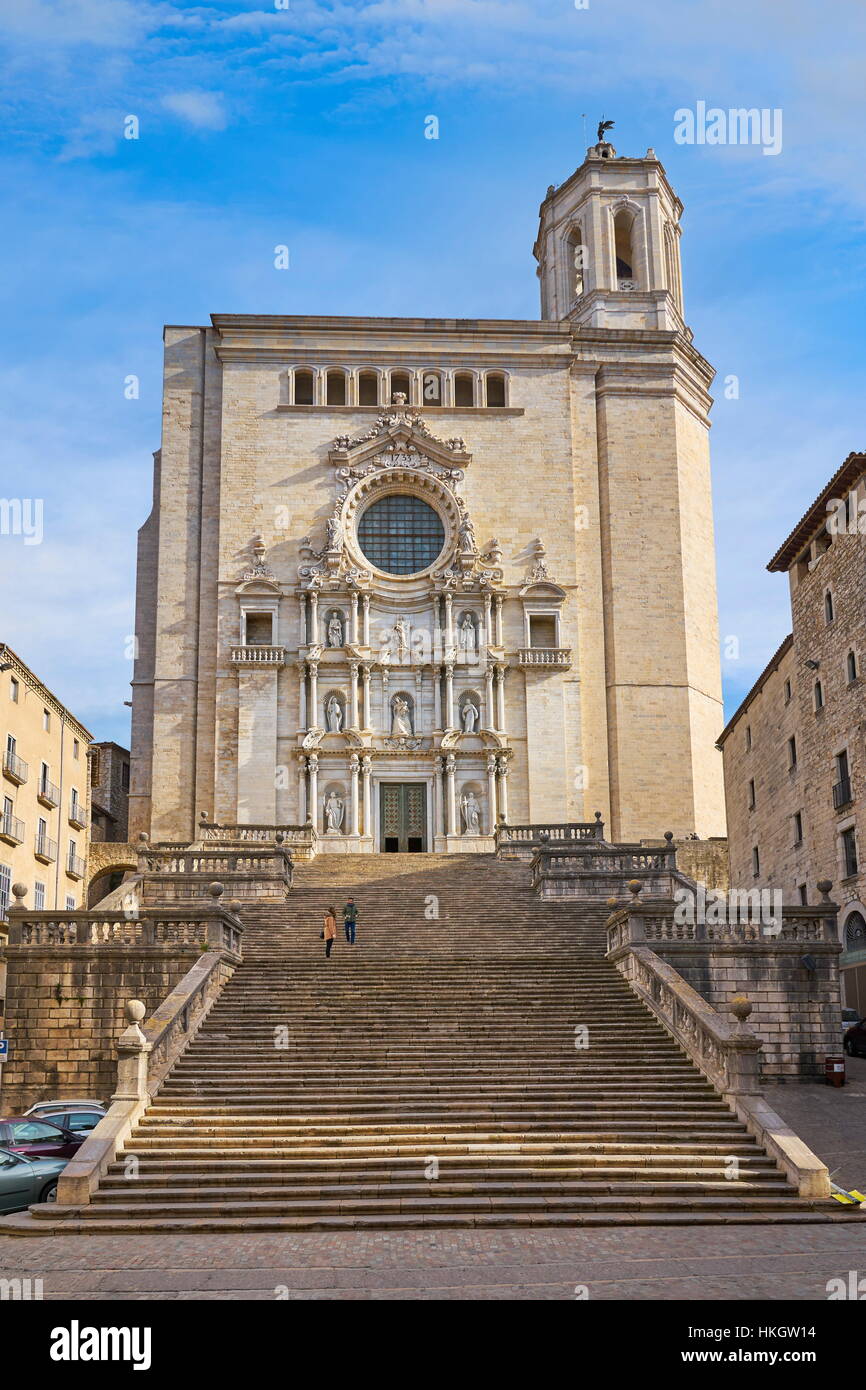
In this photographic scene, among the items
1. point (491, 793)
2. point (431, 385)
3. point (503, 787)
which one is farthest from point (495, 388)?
point (491, 793)

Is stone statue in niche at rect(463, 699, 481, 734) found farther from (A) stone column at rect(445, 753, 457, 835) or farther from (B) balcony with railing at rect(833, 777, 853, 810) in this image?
(B) balcony with railing at rect(833, 777, 853, 810)

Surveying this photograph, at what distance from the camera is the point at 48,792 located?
3794 cm

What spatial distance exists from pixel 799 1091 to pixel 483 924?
23.5ft

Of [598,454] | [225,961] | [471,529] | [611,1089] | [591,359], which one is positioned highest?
[591,359]

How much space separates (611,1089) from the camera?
55.9ft

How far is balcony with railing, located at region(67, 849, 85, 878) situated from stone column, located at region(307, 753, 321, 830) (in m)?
7.21

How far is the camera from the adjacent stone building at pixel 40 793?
34.5 m

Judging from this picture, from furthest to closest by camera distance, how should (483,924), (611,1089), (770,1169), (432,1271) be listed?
(483,924) < (611,1089) < (770,1169) < (432,1271)

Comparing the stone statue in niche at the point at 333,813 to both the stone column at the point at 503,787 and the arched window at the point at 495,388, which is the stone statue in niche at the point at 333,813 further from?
the arched window at the point at 495,388

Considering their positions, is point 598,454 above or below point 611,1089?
above

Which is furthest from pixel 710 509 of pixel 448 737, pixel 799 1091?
→ pixel 799 1091

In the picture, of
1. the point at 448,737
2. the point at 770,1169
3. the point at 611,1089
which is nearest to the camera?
the point at 770,1169

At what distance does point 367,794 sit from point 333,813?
44.0 inches
